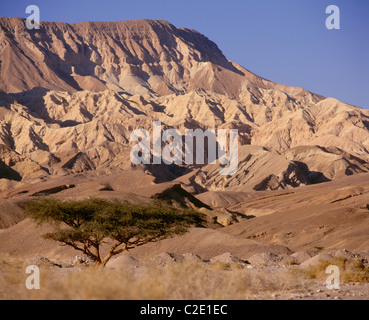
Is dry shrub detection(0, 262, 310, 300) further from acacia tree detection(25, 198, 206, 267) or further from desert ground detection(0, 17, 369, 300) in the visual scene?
acacia tree detection(25, 198, 206, 267)

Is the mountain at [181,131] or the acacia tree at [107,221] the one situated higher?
the mountain at [181,131]

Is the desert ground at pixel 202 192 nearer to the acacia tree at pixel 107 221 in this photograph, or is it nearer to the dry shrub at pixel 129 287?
the dry shrub at pixel 129 287

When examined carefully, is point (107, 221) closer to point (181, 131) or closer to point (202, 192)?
point (202, 192)

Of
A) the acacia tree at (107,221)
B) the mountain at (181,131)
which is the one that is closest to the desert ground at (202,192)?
the mountain at (181,131)

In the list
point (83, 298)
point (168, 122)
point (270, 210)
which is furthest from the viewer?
point (168, 122)

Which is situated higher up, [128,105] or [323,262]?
[128,105]

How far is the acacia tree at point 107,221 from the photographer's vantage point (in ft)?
84.1

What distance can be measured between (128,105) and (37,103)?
2886cm

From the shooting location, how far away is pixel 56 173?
117 m

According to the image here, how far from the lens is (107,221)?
2595 cm

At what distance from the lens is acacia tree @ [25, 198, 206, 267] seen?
25641 millimetres

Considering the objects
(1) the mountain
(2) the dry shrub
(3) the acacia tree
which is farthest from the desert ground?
(3) the acacia tree
